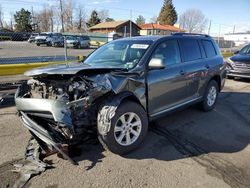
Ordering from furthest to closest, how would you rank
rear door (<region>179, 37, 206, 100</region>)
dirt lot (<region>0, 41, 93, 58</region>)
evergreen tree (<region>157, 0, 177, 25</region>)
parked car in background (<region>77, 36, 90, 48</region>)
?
evergreen tree (<region>157, 0, 177, 25</region>) < parked car in background (<region>77, 36, 90, 48</region>) < dirt lot (<region>0, 41, 93, 58</region>) < rear door (<region>179, 37, 206, 100</region>)

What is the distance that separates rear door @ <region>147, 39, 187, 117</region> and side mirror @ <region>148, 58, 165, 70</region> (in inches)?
3.8

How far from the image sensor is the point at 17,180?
314 centimetres

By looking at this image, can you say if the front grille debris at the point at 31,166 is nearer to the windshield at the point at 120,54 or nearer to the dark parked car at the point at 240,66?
the windshield at the point at 120,54

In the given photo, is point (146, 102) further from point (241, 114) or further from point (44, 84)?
point (241, 114)

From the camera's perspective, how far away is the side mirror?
13.4ft

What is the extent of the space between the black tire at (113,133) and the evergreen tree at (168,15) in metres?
71.1

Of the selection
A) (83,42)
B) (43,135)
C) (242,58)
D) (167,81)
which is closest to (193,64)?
(167,81)

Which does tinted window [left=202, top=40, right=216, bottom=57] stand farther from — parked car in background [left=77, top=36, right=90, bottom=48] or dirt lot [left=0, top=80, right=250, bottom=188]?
parked car in background [left=77, top=36, right=90, bottom=48]

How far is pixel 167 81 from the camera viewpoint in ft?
14.8

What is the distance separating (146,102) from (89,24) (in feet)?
258

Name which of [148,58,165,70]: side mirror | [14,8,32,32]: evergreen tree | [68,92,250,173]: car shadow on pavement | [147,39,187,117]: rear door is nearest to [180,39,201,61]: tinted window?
[147,39,187,117]: rear door

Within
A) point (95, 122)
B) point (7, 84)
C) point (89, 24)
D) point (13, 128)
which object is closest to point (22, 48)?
point (7, 84)

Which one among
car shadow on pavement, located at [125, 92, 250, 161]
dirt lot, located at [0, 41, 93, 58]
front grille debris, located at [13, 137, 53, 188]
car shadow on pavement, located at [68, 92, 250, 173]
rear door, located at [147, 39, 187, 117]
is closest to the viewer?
front grille debris, located at [13, 137, 53, 188]

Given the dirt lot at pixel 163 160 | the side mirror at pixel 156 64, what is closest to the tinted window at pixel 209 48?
the dirt lot at pixel 163 160
